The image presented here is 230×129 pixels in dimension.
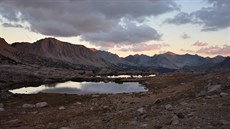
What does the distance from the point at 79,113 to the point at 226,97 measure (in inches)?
579

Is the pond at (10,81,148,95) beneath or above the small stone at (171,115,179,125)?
above

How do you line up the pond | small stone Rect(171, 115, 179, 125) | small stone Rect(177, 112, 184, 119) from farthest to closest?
the pond < small stone Rect(177, 112, 184, 119) < small stone Rect(171, 115, 179, 125)

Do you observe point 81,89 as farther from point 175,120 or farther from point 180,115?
point 175,120

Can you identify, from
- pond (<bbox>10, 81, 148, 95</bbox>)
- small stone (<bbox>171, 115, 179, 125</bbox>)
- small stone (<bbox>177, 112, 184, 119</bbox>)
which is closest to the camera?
small stone (<bbox>171, 115, 179, 125</bbox>)

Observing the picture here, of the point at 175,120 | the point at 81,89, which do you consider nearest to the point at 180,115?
the point at 175,120

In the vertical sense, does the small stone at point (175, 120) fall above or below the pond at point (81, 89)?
below

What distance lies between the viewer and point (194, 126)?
67.2ft

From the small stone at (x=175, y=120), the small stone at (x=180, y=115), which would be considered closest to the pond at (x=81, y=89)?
the small stone at (x=180, y=115)

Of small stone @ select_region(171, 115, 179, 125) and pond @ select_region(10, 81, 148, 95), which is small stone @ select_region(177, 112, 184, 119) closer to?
small stone @ select_region(171, 115, 179, 125)

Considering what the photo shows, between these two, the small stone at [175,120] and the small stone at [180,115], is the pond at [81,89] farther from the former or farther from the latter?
the small stone at [175,120]

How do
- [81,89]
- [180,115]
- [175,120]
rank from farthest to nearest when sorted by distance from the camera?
[81,89] < [180,115] < [175,120]

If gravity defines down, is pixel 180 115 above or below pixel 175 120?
above

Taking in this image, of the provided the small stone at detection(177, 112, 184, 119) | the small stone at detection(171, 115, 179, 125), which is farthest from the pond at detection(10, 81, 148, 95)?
the small stone at detection(171, 115, 179, 125)

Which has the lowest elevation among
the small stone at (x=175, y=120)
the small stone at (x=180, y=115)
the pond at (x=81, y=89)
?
the small stone at (x=175, y=120)
